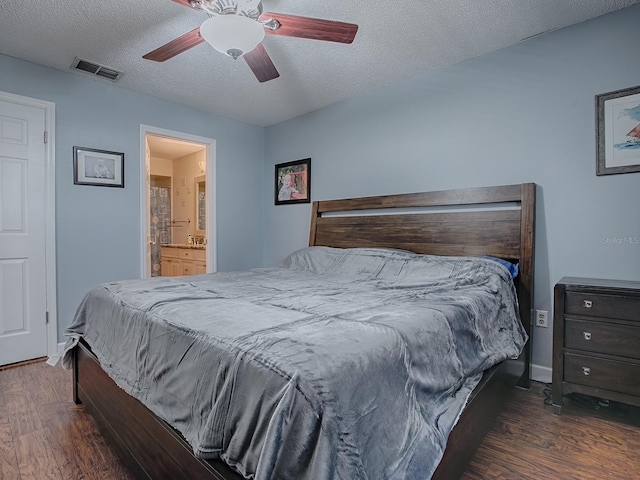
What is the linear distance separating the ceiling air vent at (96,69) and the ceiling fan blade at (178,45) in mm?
1124

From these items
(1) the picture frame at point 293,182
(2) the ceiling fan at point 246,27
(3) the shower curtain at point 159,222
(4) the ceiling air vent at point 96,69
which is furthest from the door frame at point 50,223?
(3) the shower curtain at point 159,222

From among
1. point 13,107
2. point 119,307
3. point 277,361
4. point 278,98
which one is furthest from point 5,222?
point 277,361

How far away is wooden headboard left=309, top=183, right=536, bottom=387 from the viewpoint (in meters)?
2.46

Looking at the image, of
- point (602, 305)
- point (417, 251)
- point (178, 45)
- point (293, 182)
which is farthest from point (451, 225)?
point (178, 45)

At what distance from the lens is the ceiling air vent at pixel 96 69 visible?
2859 millimetres

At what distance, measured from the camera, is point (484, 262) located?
91.2 inches

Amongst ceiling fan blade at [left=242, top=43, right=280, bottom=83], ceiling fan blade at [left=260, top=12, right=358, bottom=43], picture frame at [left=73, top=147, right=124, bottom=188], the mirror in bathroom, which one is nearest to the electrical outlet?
ceiling fan blade at [left=260, top=12, right=358, bottom=43]

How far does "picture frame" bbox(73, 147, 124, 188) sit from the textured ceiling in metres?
0.67

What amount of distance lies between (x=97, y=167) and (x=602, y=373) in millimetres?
4081

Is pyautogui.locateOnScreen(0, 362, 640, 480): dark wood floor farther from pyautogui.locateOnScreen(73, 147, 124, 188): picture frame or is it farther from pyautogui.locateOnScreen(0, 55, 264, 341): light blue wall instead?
pyautogui.locateOnScreen(73, 147, 124, 188): picture frame

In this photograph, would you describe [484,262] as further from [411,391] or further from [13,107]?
[13,107]

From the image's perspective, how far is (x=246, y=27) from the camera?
1.68m

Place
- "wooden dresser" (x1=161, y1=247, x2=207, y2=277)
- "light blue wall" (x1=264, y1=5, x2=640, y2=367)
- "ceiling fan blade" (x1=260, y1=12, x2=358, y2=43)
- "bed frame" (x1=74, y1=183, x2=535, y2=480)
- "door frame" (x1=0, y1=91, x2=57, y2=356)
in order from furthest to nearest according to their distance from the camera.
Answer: "wooden dresser" (x1=161, y1=247, x2=207, y2=277)
"door frame" (x1=0, y1=91, x2=57, y2=356)
"light blue wall" (x1=264, y1=5, x2=640, y2=367)
"ceiling fan blade" (x1=260, y1=12, x2=358, y2=43)
"bed frame" (x1=74, y1=183, x2=535, y2=480)

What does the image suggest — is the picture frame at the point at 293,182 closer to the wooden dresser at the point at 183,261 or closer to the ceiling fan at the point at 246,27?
the wooden dresser at the point at 183,261
